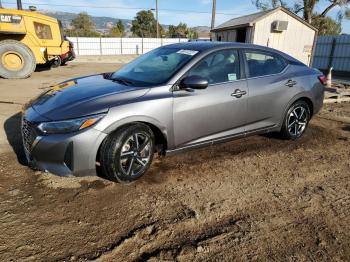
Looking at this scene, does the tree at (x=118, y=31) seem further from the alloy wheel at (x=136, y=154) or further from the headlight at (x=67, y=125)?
the headlight at (x=67, y=125)

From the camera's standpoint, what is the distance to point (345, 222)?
9.95 feet

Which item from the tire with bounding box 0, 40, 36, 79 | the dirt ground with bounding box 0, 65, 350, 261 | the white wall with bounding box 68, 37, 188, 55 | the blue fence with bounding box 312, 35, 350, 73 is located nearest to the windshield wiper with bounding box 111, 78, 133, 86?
the dirt ground with bounding box 0, 65, 350, 261

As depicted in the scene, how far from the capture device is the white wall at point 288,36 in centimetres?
1481

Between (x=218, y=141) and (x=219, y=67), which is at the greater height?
(x=219, y=67)

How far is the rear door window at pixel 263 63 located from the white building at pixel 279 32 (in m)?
10.4

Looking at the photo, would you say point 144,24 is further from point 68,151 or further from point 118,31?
point 68,151

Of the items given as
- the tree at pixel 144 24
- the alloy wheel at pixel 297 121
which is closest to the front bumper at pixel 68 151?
the alloy wheel at pixel 297 121

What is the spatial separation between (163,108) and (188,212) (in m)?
1.20

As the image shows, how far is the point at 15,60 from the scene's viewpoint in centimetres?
1158

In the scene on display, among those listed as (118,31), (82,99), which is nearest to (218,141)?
(82,99)

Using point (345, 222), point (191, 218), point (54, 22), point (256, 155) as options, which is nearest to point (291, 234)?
point (345, 222)

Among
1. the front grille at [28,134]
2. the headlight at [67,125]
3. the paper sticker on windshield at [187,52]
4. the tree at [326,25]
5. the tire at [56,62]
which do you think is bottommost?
the tire at [56,62]

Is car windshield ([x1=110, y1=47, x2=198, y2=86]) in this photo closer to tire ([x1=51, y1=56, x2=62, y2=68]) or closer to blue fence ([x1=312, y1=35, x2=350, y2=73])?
tire ([x1=51, y1=56, x2=62, y2=68])

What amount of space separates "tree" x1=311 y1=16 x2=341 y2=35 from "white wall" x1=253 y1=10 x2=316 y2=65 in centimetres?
1880
